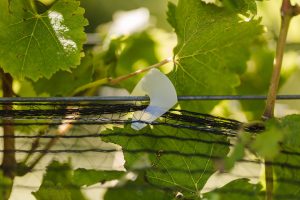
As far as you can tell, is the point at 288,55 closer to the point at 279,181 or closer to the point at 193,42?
the point at 193,42

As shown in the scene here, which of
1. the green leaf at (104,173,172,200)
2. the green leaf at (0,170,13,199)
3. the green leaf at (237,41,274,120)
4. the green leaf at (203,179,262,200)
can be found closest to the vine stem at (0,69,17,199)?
the green leaf at (0,170,13,199)

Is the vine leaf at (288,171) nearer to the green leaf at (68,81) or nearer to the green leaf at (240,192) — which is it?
the green leaf at (240,192)

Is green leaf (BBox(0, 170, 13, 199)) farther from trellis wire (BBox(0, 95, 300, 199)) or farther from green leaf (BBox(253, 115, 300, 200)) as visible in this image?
green leaf (BBox(253, 115, 300, 200))

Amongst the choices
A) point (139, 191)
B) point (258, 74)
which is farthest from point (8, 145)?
point (258, 74)

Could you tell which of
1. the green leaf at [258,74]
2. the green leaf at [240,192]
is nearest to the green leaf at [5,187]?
the green leaf at [240,192]

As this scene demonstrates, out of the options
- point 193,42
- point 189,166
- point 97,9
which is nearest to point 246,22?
point 193,42
